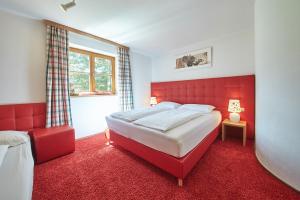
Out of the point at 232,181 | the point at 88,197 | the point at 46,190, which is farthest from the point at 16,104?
the point at 232,181

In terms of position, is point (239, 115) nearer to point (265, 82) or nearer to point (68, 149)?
point (265, 82)

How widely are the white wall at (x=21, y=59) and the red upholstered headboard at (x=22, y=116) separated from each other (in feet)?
0.37

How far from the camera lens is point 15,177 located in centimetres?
93

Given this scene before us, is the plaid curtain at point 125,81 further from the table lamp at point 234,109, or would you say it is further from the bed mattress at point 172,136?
the table lamp at point 234,109

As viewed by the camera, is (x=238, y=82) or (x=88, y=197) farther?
(x=238, y=82)

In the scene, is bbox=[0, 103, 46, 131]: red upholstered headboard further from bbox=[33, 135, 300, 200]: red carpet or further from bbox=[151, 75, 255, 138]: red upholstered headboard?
bbox=[151, 75, 255, 138]: red upholstered headboard

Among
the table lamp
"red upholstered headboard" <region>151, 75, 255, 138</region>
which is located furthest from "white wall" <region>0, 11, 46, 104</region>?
the table lamp

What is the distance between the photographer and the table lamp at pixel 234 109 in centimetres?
266

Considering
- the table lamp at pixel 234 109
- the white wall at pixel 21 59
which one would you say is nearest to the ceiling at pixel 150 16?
the white wall at pixel 21 59

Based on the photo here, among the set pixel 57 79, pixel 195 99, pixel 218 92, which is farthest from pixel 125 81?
pixel 218 92

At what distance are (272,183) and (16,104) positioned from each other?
3.89 meters

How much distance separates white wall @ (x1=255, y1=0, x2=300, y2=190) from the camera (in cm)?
138

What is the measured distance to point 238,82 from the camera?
2793 millimetres

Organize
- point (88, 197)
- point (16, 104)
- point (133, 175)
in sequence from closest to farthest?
point (88, 197) < point (133, 175) < point (16, 104)
